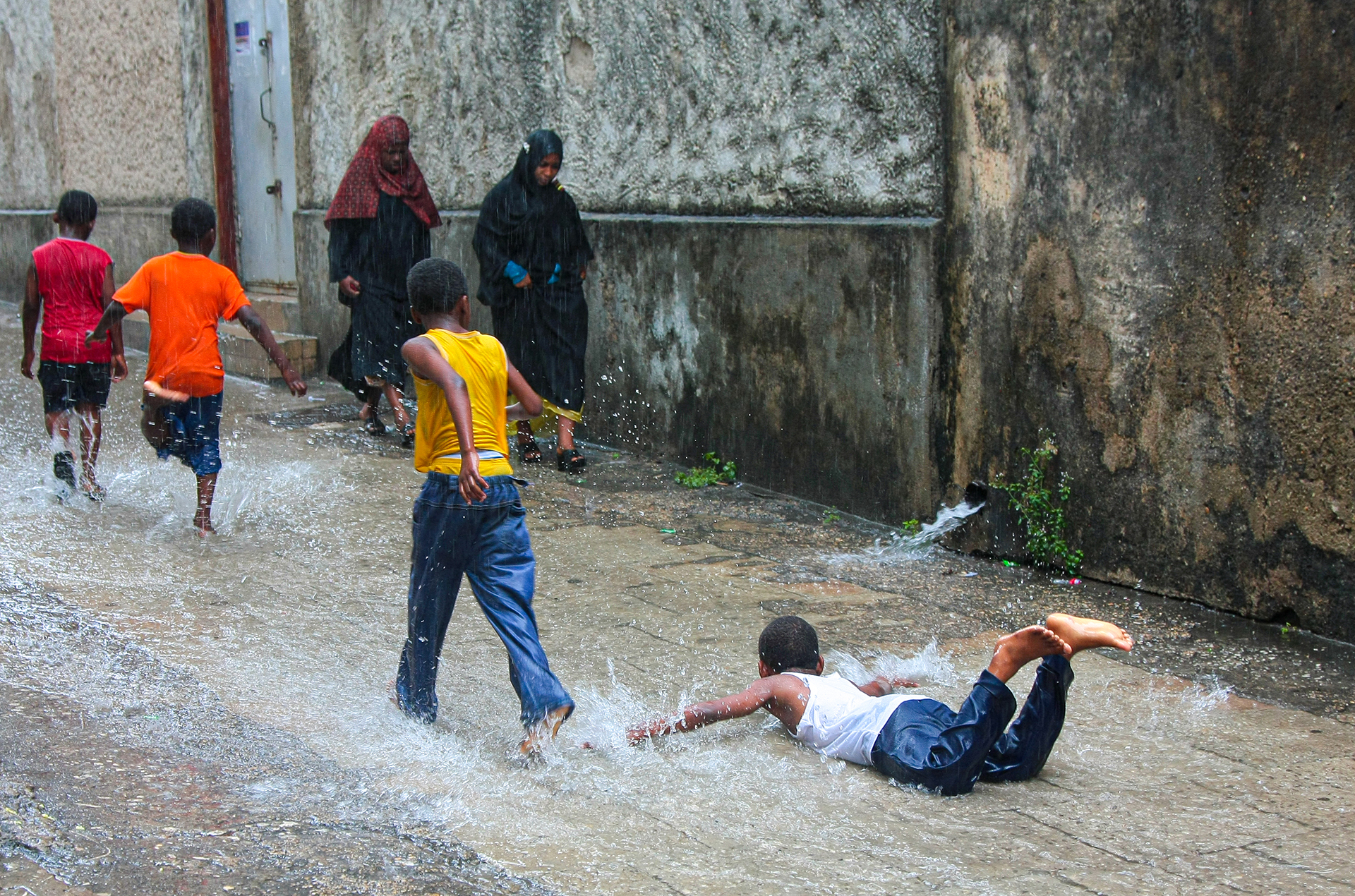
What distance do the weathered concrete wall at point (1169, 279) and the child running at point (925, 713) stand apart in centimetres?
168

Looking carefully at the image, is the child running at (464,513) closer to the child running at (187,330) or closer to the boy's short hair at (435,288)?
the boy's short hair at (435,288)

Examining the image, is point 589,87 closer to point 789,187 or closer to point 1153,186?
point 789,187

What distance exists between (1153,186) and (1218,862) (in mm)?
2839

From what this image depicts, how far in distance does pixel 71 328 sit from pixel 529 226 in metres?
2.48

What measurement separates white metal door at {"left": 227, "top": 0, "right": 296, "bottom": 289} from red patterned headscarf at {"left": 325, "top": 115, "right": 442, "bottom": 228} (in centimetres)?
323

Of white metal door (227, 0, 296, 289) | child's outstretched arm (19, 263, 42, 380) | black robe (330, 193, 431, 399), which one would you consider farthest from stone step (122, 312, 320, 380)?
child's outstretched arm (19, 263, 42, 380)

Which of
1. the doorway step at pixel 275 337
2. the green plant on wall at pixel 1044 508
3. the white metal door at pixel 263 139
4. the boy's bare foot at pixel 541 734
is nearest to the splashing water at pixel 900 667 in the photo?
the boy's bare foot at pixel 541 734

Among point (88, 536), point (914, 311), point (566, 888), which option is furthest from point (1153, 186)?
point (88, 536)

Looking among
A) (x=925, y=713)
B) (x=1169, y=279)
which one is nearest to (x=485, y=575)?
(x=925, y=713)

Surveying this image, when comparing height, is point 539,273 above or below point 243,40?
below

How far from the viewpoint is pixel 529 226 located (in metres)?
7.72

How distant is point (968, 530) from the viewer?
6008 mm

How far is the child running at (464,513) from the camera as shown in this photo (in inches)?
143

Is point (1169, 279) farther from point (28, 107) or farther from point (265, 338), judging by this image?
point (28, 107)
